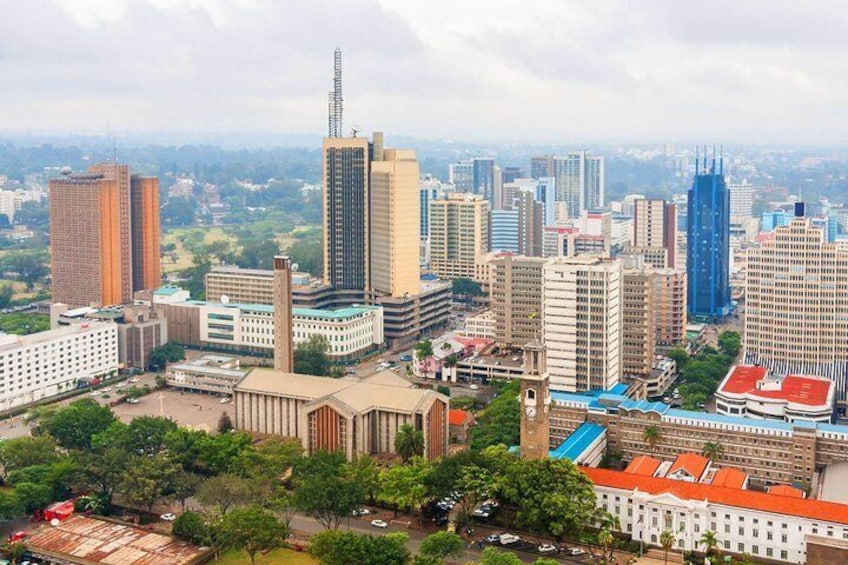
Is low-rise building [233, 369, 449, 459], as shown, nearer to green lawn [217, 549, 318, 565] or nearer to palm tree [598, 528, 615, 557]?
green lawn [217, 549, 318, 565]

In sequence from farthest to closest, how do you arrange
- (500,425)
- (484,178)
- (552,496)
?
(484,178), (500,425), (552,496)

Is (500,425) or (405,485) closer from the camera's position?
(405,485)

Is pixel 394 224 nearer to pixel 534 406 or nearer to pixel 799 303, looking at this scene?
pixel 799 303

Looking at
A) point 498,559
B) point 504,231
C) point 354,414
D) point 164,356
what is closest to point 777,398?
point 354,414

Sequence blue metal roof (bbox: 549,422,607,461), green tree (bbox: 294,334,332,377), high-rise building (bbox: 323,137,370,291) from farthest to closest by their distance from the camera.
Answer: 1. high-rise building (bbox: 323,137,370,291)
2. green tree (bbox: 294,334,332,377)
3. blue metal roof (bbox: 549,422,607,461)

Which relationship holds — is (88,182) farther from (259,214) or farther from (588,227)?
(259,214)

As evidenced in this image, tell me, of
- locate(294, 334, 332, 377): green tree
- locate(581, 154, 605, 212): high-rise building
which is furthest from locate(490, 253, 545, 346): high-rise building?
locate(581, 154, 605, 212): high-rise building
